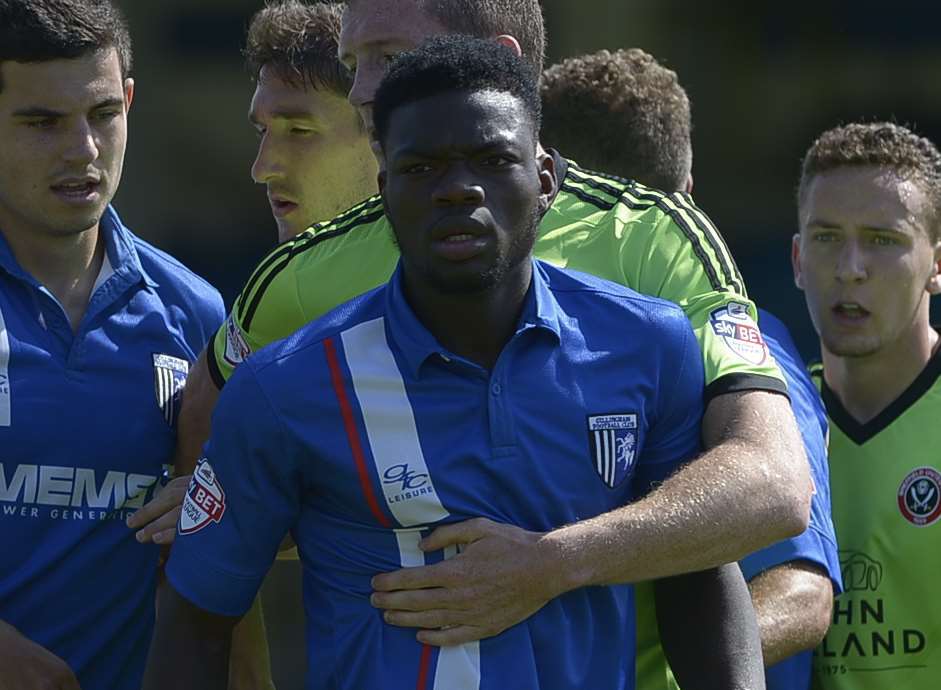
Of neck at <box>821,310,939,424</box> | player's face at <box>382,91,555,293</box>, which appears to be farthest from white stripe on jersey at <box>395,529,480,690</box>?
neck at <box>821,310,939,424</box>

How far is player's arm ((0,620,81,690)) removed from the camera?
10.3 feet

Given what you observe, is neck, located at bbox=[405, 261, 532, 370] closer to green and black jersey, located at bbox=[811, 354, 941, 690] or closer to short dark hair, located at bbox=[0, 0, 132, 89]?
short dark hair, located at bbox=[0, 0, 132, 89]

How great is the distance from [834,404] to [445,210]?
72.9 inches

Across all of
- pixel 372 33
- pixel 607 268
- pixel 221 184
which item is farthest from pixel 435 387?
pixel 221 184

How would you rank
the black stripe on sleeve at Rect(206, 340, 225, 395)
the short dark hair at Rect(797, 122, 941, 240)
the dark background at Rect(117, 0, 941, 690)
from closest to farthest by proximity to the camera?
the black stripe on sleeve at Rect(206, 340, 225, 395) → the short dark hair at Rect(797, 122, 941, 240) → the dark background at Rect(117, 0, 941, 690)

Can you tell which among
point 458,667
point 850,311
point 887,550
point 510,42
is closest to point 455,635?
point 458,667

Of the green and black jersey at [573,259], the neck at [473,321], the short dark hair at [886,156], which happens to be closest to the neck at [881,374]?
the short dark hair at [886,156]

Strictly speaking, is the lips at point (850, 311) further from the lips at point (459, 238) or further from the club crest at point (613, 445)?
the lips at point (459, 238)

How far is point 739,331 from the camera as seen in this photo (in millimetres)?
3049

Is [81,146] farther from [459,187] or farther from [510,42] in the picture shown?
[459,187]

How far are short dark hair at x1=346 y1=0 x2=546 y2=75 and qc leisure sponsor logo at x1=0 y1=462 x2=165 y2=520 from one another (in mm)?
1063

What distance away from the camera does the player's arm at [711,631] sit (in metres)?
2.81

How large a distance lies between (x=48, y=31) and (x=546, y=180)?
3.67 ft

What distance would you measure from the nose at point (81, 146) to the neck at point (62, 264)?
19 cm
